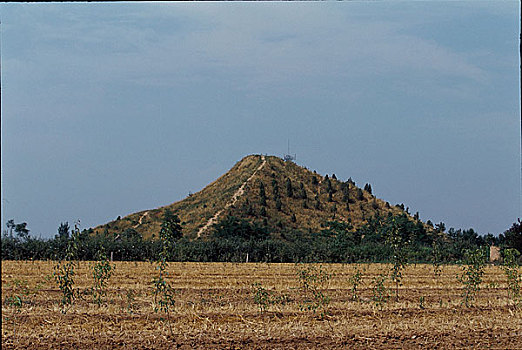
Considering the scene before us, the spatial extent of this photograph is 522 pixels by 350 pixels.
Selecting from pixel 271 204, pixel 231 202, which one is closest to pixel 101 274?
pixel 231 202

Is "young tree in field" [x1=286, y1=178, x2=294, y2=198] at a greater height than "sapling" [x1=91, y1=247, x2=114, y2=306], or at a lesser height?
greater

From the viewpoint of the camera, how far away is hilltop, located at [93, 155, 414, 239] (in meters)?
58.5

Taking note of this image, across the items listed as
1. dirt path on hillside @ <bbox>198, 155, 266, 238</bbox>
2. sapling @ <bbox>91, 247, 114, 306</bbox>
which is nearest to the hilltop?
dirt path on hillside @ <bbox>198, 155, 266, 238</bbox>

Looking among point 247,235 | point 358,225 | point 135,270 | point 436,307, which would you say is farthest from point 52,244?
point 358,225

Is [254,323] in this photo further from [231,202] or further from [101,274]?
[231,202]

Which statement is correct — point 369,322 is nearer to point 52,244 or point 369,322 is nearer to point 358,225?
point 52,244

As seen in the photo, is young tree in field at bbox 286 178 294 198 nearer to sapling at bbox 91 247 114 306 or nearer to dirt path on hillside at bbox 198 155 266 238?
dirt path on hillside at bbox 198 155 266 238

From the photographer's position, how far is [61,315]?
11438 millimetres

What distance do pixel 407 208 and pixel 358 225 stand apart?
10.9m

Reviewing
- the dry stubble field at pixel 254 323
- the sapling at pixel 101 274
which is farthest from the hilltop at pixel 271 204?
the dry stubble field at pixel 254 323

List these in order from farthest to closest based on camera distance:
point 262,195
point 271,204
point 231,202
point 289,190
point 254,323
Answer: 1. point 289,190
2. point 262,195
3. point 271,204
4. point 231,202
5. point 254,323

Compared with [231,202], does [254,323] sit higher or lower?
lower

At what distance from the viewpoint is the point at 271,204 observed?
62.2 metres

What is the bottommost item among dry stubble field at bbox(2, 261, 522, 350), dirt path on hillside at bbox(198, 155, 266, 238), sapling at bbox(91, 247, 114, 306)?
dry stubble field at bbox(2, 261, 522, 350)
